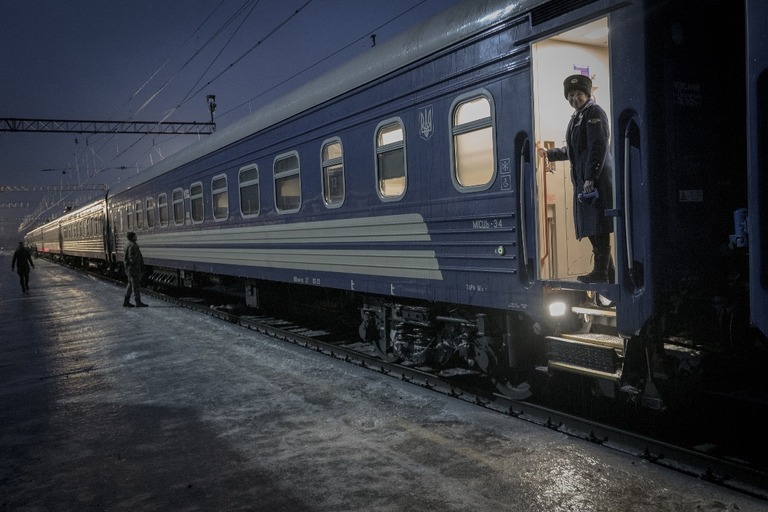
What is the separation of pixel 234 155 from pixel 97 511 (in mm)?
7735

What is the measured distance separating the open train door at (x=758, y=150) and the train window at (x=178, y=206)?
40.5 feet

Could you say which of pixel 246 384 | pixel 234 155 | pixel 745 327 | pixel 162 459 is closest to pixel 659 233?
pixel 745 327

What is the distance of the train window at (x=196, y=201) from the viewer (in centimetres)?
1283

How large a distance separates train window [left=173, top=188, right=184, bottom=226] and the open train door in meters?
12.3

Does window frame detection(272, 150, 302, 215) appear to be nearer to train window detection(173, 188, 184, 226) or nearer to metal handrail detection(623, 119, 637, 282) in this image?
metal handrail detection(623, 119, 637, 282)

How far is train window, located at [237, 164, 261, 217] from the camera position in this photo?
10.0 meters

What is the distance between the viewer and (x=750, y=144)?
144 inches

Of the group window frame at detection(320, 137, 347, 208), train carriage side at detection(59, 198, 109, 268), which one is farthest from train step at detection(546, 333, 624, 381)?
train carriage side at detection(59, 198, 109, 268)

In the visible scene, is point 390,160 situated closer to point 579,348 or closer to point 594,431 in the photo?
point 579,348

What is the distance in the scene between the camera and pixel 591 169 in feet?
15.4

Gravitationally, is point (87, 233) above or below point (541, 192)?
above

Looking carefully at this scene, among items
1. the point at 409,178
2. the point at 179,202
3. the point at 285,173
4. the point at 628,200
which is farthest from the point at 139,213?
the point at 628,200

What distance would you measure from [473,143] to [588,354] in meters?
2.18

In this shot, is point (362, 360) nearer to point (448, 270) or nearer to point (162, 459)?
point (448, 270)
